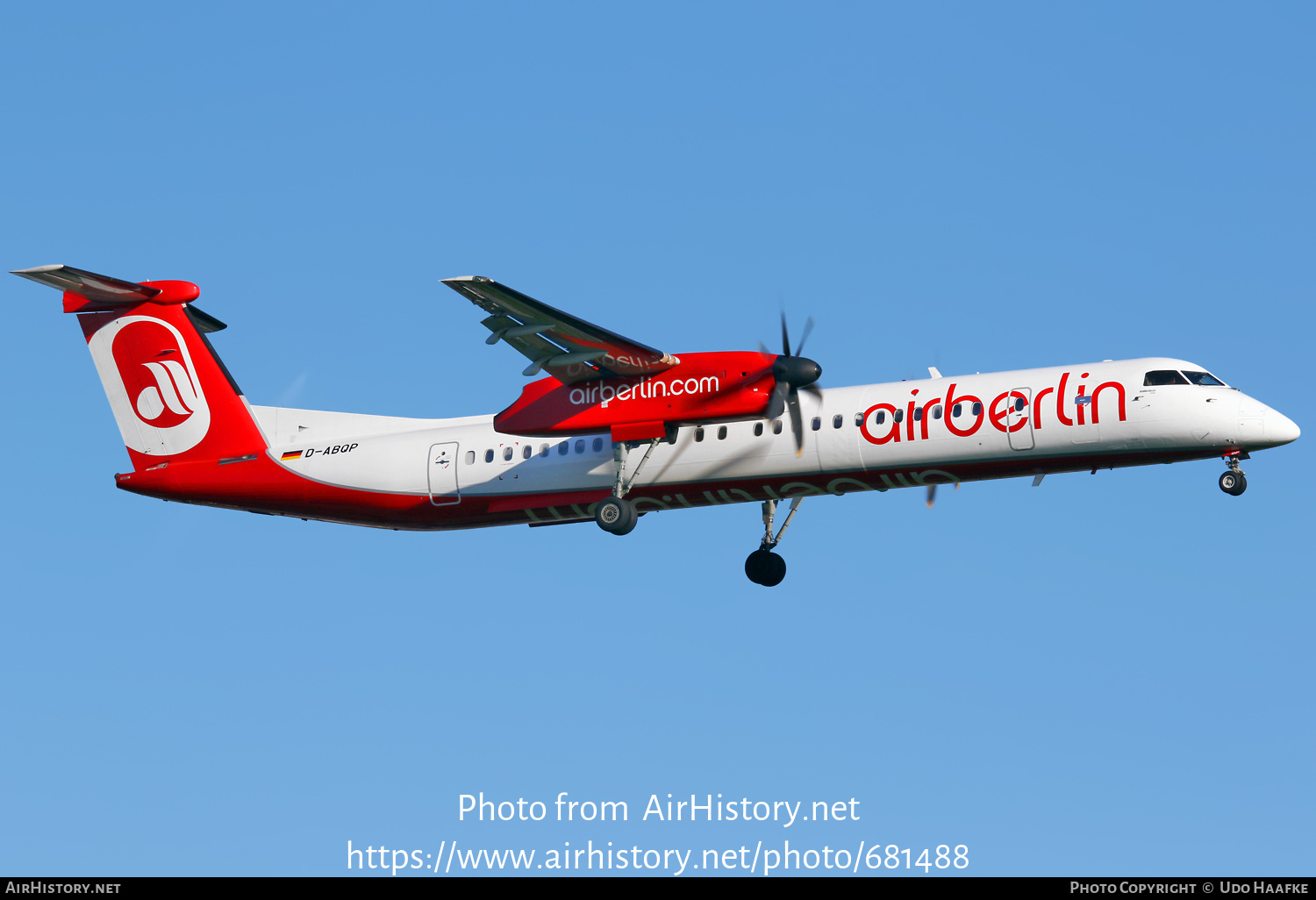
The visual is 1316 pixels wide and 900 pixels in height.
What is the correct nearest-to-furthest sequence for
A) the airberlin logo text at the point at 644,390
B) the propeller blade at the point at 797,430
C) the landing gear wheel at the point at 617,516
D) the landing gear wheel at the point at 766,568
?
the airberlin logo text at the point at 644,390, the propeller blade at the point at 797,430, the landing gear wheel at the point at 617,516, the landing gear wheel at the point at 766,568

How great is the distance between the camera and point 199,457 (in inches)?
1078

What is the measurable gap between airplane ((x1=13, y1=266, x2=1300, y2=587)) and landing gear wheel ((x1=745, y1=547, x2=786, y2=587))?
1.4 inches

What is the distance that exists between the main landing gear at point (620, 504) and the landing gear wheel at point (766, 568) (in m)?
3.19

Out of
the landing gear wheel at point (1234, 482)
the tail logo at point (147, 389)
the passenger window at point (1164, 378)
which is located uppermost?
the tail logo at point (147, 389)

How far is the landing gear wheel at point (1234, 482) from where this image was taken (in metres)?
22.2

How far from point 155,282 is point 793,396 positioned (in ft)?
39.2

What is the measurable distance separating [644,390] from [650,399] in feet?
0.61

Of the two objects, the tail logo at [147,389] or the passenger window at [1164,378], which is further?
the tail logo at [147,389]

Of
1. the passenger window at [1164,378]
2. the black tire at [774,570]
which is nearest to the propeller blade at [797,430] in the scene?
the black tire at [774,570]

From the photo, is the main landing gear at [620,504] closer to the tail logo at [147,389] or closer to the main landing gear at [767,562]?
the main landing gear at [767,562]

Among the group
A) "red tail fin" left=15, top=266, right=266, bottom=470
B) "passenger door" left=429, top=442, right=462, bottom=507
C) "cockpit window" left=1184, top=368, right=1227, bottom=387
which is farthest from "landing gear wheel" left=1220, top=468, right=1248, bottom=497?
"red tail fin" left=15, top=266, right=266, bottom=470

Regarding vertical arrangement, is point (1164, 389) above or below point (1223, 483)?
above

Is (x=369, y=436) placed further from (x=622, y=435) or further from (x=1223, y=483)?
(x=1223, y=483)

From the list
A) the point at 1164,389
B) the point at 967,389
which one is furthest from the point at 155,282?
the point at 1164,389
